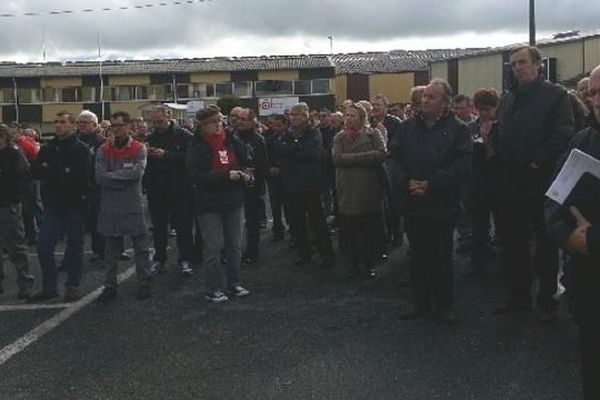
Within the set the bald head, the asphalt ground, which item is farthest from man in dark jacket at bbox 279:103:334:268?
the bald head

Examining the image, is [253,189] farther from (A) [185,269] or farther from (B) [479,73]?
(B) [479,73]

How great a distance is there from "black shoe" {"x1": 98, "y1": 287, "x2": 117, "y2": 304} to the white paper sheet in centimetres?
505

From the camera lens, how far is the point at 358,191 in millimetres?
7684

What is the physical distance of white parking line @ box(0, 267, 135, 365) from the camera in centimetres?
572

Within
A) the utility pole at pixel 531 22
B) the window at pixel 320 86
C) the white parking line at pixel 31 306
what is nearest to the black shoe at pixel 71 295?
the white parking line at pixel 31 306

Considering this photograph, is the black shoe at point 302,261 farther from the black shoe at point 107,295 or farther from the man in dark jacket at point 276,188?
the black shoe at point 107,295

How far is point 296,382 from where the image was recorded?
15.8 ft

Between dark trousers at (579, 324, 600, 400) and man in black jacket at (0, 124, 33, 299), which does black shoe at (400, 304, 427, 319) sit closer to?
dark trousers at (579, 324, 600, 400)

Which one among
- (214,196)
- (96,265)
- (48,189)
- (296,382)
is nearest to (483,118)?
(214,196)

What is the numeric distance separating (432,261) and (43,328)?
3420mm

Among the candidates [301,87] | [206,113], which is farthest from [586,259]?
[301,87]

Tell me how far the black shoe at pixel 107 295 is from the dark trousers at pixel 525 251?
3783 mm

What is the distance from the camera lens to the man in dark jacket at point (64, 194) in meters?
7.21

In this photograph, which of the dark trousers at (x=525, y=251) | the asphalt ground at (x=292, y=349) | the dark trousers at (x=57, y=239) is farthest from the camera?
the dark trousers at (x=57, y=239)
